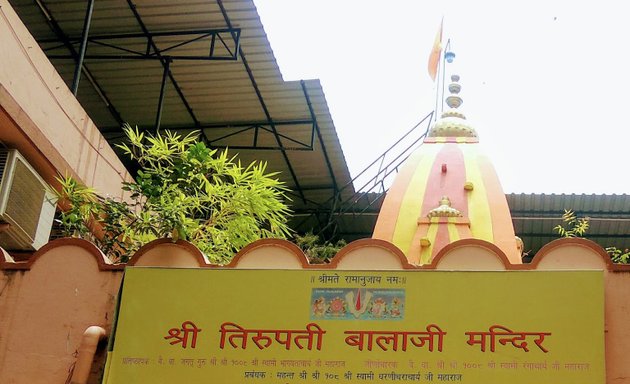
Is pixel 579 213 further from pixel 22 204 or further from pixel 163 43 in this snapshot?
pixel 22 204

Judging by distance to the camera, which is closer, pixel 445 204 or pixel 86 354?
pixel 86 354

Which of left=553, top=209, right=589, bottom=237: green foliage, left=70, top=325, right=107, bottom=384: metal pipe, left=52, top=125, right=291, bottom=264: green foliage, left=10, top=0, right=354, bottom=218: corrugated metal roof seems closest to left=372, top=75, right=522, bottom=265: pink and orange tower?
left=553, top=209, right=589, bottom=237: green foliage

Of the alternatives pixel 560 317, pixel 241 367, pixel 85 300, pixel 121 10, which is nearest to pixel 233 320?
pixel 241 367

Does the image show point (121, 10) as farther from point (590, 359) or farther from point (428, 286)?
point (590, 359)

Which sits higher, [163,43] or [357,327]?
[163,43]

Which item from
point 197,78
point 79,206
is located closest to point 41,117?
point 79,206

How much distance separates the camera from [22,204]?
389 inches

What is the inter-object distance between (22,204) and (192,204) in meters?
2.88

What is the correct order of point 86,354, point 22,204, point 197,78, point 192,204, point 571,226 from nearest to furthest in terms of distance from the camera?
1. point 86,354
2. point 192,204
3. point 22,204
4. point 197,78
5. point 571,226

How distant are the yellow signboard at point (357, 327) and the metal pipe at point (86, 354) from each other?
136 mm

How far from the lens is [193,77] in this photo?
45.1 ft

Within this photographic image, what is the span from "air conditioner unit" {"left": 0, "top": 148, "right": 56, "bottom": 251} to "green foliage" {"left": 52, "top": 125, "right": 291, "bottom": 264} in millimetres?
1673

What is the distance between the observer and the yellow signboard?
249 inches

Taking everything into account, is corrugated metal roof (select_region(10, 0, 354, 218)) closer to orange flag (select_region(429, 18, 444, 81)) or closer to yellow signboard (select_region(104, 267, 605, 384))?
orange flag (select_region(429, 18, 444, 81))
